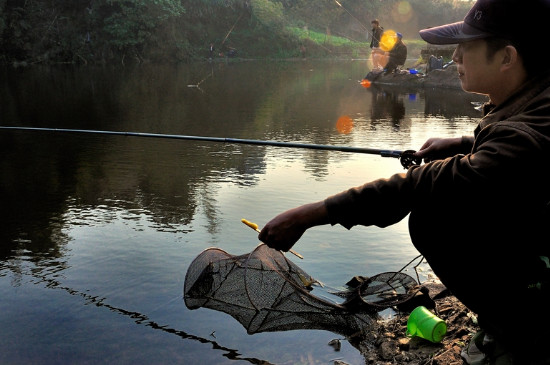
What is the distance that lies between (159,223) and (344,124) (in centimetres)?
864

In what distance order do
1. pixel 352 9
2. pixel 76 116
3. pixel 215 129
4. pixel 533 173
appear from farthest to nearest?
pixel 352 9
pixel 76 116
pixel 215 129
pixel 533 173

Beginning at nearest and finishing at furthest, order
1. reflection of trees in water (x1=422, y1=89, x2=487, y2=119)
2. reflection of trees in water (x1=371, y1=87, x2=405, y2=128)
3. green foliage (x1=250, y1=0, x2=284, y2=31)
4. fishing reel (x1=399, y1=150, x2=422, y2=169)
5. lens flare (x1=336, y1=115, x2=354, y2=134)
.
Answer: fishing reel (x1=399, y1=150, x2=422, y2=169) → lens flare (x1=336, y1=115, x2=354, y2=134) → reflection of trees in water (x1=371, y1=87, x2=405, y2=128) → reflection of trees in water (x1=422, y1=89, x2=487, y2=119) → green foliage (x1=250, y1=0, x2=284, y2=31)

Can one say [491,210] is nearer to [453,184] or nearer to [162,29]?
[453,184]

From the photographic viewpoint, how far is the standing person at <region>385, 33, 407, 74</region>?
2459cm

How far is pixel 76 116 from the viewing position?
16.0 meters

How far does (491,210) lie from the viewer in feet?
7.48

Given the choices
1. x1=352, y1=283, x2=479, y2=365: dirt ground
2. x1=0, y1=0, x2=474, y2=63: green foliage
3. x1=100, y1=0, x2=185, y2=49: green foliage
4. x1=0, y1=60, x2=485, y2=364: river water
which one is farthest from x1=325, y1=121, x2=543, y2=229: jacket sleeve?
x1=100, y1=0, x2=185, y2=49: green foliage

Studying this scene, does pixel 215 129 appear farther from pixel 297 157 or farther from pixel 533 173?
pixel 533 173

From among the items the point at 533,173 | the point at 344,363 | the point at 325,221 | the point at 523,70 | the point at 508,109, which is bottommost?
the point at 344,363

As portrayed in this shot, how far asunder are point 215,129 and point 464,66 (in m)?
11.5

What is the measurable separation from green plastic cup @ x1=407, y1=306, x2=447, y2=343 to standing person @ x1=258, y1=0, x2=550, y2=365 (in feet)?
4.55

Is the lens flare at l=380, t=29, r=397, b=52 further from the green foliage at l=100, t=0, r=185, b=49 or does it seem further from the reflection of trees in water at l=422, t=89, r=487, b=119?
the green foliage at l=100, t=0, r=185, b=49

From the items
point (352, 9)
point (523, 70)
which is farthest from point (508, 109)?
point (352, 9)

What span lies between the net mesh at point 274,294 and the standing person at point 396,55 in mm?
20910
